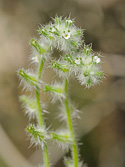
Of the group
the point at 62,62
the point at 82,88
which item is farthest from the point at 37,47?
the point at 82,88

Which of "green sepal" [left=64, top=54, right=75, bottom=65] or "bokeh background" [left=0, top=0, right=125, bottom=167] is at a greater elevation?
"bokeh background" [left=0, top=0, right=125, bottom=167]

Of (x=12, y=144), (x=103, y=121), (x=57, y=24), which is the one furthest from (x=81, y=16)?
(x=57, y=24)

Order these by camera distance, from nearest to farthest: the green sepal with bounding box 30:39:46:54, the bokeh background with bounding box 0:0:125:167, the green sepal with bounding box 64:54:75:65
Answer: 1. the green sepal with bounding box 64:54:75:65
2. the green sepal with bounding box 30:39:46:54
3. the bokeh background with bounding box 0:0:125:167

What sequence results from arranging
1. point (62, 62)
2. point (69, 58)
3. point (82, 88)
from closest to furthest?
point (69, 58) → point (62, 62) → point (82, 88)

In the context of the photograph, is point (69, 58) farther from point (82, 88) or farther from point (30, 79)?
point (82, 88)

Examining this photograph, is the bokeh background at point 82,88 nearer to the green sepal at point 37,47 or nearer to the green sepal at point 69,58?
the green sepal at point 37,47

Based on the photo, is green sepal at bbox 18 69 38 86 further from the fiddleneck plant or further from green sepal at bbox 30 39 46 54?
green sepal at bbox 30 39 46 54

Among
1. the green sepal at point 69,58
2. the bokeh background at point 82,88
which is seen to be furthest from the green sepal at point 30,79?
the bokeh background at point 82,88

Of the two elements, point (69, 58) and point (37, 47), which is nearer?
point (69, 58)

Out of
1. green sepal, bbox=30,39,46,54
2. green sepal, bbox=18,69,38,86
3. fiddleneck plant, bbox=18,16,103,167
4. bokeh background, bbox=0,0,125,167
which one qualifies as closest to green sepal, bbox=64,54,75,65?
fiddleneck plant, bbox=18,16,103,167

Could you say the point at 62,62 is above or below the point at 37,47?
below
